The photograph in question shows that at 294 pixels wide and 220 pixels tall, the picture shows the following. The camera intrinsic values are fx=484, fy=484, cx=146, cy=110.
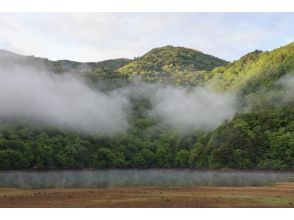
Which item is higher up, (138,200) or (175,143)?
(175,143)

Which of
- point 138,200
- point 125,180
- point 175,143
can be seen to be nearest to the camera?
point 138,200

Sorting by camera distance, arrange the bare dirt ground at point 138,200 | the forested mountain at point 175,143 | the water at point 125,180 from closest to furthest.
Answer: the bare dirt ground at point 138,200, the water at point 125,180, the forested mountain at point 175,143

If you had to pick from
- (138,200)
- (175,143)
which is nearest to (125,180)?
(138,200)

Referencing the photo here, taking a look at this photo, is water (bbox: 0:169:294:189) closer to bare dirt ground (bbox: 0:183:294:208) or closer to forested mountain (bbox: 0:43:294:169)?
forested mountain (bbox: 0:43:294:169)

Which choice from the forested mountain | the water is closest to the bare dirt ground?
the water

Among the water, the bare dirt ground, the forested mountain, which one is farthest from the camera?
the forested mountain

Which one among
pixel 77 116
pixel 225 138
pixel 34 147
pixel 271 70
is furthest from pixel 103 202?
pixel 271 70

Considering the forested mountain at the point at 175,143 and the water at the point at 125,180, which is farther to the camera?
the forested mountain at the point at 175,143

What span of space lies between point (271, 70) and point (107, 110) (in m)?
64.7

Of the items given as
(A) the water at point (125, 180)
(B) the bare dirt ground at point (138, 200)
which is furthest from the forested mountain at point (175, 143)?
(B) the bare dirt ground at point (138, 200)

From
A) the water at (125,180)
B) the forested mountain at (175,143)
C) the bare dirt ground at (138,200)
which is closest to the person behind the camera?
the bare dirt ground at (138,200)

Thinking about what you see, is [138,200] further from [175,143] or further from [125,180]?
[175,143]

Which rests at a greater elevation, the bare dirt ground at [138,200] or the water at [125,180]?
the bare dirt ground at [138,200]

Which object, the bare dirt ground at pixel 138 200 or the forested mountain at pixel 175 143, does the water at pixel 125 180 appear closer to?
the forested mountain at pixel 175 143
